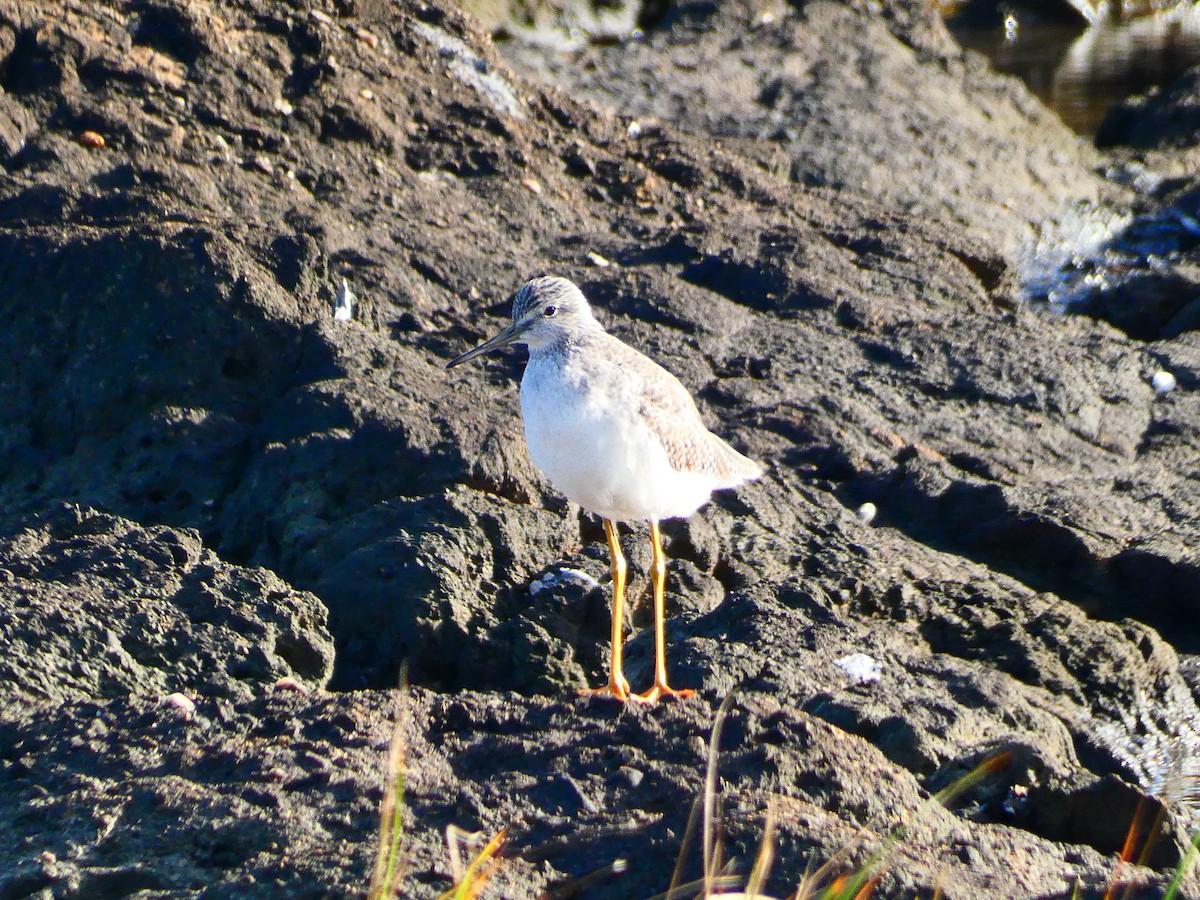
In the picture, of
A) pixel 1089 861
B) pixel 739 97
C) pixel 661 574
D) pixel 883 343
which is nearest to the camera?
pixel 1089 861

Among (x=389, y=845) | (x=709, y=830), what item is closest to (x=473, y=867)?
(x=389, y=845)

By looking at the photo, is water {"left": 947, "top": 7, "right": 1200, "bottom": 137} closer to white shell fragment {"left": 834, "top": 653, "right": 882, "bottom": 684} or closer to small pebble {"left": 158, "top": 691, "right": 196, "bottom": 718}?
white shell fragment {"left": 834, "top": 653, "right": 882, "bottom": 684}

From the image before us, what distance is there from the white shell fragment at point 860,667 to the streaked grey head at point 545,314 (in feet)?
5.20

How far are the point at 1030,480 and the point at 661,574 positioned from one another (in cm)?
242

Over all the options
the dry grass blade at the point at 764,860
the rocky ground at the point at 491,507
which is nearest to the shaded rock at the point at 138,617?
the rocky ground at the point at 491,507

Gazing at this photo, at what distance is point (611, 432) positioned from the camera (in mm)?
5020

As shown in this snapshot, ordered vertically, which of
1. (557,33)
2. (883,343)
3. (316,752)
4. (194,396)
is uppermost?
(557,33)

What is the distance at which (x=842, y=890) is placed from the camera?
3.26 metres

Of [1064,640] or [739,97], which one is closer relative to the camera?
[1064,640]

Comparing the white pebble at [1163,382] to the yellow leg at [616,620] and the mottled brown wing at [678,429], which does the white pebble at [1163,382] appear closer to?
the mottled brown wing at [678,429]

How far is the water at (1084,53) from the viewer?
56.0 ft

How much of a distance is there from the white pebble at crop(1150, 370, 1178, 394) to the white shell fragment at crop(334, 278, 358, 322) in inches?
174

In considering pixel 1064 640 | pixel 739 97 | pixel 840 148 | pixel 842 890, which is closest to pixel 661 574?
pixel 1064 640

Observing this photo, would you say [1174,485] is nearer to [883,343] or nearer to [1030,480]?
[1030,480]
